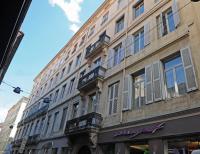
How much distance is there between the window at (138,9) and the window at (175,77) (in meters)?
6.10

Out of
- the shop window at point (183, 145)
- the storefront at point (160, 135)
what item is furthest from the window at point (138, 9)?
the shop window at point (183, 145)

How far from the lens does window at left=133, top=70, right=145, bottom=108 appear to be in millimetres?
10344

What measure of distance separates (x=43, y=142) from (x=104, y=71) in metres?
11.9

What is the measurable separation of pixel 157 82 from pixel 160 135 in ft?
8.57

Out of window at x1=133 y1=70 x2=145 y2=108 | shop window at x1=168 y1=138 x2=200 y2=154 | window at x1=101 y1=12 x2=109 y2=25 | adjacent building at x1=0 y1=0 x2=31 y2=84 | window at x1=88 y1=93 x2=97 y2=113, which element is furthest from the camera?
window at x1=101 y1=12 x2=109 y2=25

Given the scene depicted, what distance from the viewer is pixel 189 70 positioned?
26.3 ft

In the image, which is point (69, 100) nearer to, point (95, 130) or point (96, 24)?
point (95, 130)

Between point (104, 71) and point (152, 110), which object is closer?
point (152, 110)

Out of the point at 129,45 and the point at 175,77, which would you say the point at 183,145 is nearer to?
the point at 175,77

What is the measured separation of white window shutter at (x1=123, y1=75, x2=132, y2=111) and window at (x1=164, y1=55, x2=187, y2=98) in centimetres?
250

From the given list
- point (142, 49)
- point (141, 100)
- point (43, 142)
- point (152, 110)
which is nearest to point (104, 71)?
point (142, 49)

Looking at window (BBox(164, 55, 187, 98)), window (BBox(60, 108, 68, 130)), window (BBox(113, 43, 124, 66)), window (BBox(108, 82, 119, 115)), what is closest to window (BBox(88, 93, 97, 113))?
window (BBox(108, 82, 119, 115))

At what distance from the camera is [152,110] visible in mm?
9023

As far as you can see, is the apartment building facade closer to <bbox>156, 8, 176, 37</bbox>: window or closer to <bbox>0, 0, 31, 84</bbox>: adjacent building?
<bbox>156, 8, 176, 37</bbox>: window
